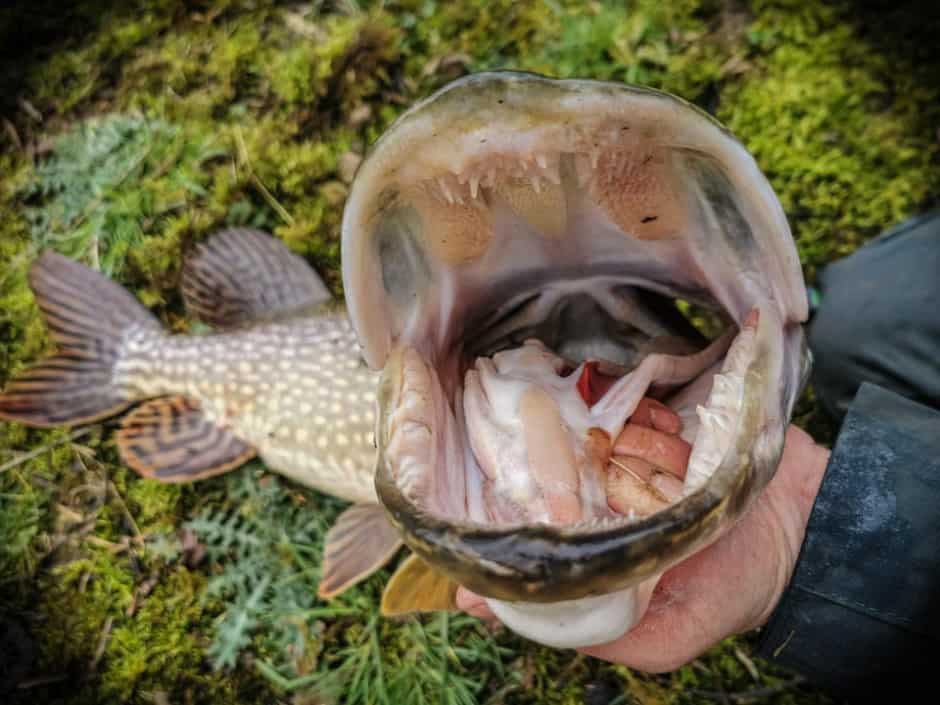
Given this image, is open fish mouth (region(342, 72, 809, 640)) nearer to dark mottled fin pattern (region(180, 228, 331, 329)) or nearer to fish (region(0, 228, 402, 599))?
fish (region(0, 228, 402, 599))

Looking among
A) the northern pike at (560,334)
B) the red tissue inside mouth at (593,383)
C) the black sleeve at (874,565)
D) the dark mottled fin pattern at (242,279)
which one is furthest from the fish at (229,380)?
the black sleeve at (874,565)

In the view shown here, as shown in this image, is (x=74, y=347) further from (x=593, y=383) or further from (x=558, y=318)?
(x=593, y=383)

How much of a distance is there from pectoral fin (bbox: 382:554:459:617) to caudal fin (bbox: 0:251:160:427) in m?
1.06

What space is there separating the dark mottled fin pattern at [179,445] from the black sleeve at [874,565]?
1.48 m

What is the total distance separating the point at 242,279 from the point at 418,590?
1092mm

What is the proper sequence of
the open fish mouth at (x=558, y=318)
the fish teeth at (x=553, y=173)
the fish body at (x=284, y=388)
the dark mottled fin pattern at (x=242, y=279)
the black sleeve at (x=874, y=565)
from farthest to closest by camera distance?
1. the dark mottled fin pattern at (x=242, y=279)
2. the fish body at (x=284, y=388)
3. the black sleeve at (x=874, y=565)
4. the fish teeth at (x=553, y=173)
5. the open fish mouth at (x=558, y=318)

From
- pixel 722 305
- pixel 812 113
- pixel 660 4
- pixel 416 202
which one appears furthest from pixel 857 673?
pixel 660 4

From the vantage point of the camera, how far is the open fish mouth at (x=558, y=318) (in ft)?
A: 3.00

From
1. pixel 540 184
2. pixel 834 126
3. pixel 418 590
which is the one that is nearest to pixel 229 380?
pixel 418 590

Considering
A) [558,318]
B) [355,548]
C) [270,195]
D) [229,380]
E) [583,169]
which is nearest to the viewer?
[583,169]

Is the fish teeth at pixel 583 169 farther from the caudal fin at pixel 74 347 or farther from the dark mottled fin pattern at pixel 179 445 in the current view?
the caudal fin at pixel 74 347

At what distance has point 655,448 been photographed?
1.16 m

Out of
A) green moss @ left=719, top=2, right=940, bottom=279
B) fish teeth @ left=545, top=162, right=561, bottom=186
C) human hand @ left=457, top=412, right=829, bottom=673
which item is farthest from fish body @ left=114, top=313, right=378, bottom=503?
green moss @ left=719, top=2, right=940, bottom=279

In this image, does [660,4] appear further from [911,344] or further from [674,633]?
[674,633]
